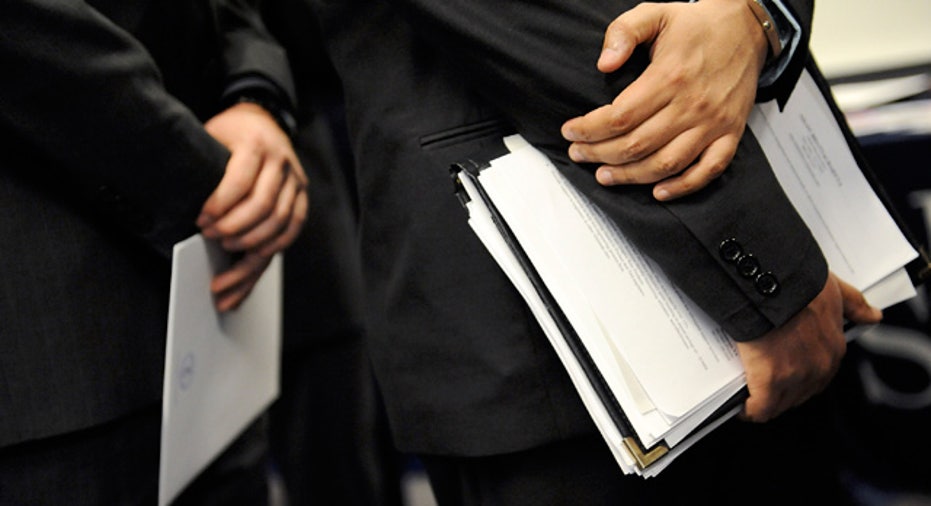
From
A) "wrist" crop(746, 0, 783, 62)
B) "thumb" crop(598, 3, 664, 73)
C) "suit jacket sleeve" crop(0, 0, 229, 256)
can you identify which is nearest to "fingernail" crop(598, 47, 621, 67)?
"thumb" crop(598, 3, 664, 73)

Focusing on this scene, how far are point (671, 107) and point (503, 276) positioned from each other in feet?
0.59

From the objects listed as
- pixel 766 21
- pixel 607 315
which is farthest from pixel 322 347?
pixel 766 21

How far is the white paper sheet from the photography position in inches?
24.9

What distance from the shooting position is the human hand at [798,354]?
22.0 inches

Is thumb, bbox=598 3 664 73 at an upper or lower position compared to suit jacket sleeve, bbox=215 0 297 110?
lower

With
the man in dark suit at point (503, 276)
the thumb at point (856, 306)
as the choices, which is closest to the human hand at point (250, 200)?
the man in dark suit at point (503, 276)

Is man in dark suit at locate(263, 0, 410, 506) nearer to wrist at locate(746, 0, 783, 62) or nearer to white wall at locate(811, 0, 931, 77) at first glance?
wrist at locate(746, 0, 783, 62)

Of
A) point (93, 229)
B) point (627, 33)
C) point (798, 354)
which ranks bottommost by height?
point (798, 354)

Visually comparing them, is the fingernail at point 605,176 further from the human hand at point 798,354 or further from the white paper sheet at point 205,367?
the white paper sheet at point 205,367

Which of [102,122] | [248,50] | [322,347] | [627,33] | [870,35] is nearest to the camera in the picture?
[627,33]

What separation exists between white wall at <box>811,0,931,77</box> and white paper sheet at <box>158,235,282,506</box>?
42.0 inches

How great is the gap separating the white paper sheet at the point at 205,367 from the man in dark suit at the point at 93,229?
35 millimetres

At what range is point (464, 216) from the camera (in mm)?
603

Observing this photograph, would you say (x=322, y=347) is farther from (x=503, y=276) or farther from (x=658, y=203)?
(x=658, y=203)
